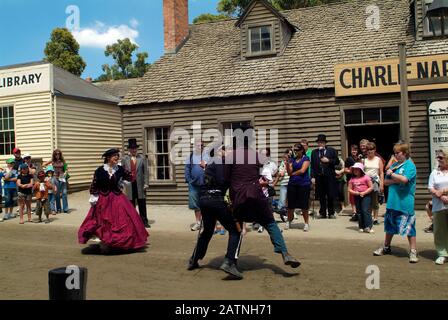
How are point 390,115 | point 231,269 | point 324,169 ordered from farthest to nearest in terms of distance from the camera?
point 390,115
point 324,169
point 231,269

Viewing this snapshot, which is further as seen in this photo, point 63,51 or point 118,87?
point 63,51

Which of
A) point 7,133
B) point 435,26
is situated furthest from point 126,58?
point 435,26

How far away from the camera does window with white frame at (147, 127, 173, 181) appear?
632 inches

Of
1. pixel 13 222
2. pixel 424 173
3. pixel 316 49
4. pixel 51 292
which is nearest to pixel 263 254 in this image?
pixel 51 292

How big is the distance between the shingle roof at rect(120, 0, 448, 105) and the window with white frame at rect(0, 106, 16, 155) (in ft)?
19.6

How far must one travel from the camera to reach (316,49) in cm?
1515

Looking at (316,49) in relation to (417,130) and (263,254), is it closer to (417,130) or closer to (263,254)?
(417,130)

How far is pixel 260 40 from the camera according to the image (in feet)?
52.5

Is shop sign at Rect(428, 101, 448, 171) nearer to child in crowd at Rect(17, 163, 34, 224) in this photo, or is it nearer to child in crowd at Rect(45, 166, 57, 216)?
child in crowd at Rect(45, 166, 57, 216)

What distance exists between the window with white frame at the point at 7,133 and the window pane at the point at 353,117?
13.6 metres

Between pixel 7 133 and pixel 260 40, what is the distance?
36.9 ft

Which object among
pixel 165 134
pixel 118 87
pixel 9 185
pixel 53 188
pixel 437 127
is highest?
pixel 118 87

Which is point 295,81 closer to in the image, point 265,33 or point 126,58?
point 265,33

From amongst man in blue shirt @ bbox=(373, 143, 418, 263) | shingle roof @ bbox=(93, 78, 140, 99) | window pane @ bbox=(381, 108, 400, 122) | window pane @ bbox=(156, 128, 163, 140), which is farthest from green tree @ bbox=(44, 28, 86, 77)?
man in blue shirt @ bbox=(373, 143, 418, 263)
